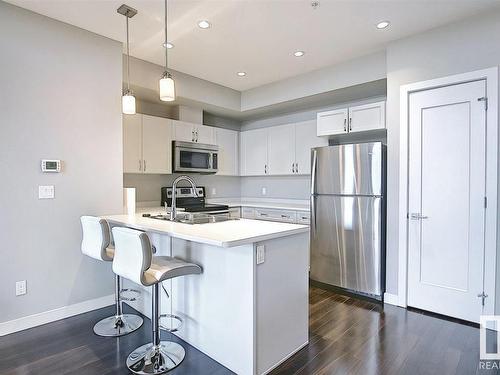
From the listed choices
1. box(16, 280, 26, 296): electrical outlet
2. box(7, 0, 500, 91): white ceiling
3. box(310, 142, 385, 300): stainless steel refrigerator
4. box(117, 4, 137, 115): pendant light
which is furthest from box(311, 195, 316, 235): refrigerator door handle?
box(16, 280, 26, 296): electrical outlet

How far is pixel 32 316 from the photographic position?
8.54 ft

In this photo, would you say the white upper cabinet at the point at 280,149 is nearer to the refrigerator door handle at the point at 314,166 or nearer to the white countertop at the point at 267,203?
the white countertop at the point at 267,203

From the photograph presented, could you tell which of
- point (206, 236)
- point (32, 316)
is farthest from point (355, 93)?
point (32, 316)

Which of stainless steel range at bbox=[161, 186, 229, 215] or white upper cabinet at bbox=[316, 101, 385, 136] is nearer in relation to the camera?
white upper cabinet at bbox=[316, 101, 385, 136]

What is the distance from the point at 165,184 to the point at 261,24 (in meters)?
2.79

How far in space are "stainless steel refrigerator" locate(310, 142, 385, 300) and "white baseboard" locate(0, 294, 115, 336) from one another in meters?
2.48

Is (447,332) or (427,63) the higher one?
(427,63)

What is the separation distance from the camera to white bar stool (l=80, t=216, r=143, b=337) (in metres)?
2.40

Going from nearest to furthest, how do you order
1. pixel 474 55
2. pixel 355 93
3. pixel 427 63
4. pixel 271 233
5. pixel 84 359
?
pixel 271 233 < pixel 84 359 < pixel 474 55 < pixel 427 63 < pixel 355 93

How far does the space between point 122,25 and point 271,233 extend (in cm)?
246

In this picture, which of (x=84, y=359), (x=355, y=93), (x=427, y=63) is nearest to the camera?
(x=84, y=359)

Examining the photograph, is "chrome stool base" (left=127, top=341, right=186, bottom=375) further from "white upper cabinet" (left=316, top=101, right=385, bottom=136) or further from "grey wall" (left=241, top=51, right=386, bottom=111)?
"grey wall" (left=241, top=51, right=386, bottom=111)

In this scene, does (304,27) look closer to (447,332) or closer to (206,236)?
(206,236)

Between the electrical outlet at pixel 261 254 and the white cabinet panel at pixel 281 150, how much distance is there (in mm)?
2785
